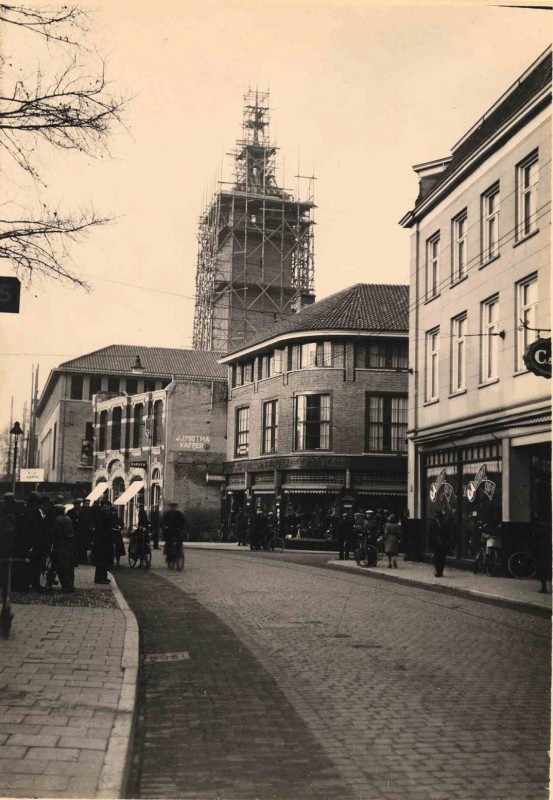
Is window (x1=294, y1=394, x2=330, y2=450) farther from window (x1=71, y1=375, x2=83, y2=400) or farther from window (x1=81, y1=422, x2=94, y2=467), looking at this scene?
window (x1=71, y1=375, x2=83, y2=400)

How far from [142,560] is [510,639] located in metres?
13.1

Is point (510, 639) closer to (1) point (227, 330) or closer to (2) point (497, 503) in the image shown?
(2) point (497, 503)

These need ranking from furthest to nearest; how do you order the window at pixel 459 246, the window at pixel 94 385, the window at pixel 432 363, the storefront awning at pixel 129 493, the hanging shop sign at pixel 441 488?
the window at pixel 94 385 < the storefront awning at pixel 129 493 < the window at pixel 432 363 < the hanging shop sign at pixel 441 488 < the window at pixel 459 246

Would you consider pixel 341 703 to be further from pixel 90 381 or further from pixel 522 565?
pixel 90 381

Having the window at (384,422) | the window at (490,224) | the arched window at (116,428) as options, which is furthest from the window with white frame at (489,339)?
the arched window at (116,428)

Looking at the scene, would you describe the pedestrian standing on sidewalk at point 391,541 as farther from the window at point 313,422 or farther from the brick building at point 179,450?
the brick building at point 179,450

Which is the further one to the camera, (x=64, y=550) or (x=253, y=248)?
(x=253, y=248)

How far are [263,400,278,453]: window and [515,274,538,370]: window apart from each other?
2524 cm

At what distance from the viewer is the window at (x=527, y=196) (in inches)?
801

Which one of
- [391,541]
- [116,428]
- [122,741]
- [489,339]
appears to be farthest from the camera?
[116,428]

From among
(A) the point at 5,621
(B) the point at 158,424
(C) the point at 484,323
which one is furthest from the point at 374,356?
(A) the point at 5,621

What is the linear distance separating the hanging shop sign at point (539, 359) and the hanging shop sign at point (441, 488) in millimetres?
10927

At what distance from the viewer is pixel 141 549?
22594mm

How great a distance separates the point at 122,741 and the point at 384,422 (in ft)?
124
